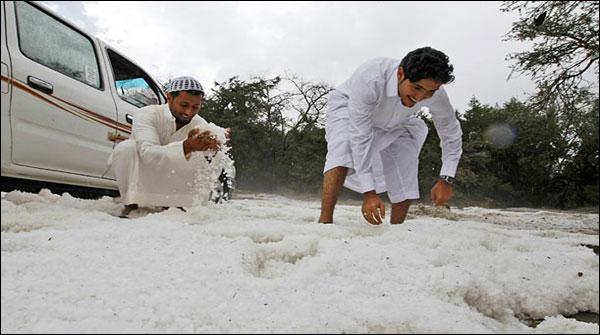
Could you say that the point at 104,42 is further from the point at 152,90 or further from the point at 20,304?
the point at 20,304

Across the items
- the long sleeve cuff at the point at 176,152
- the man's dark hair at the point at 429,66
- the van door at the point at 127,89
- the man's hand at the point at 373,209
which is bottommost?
the man's hand at the point at 373,209

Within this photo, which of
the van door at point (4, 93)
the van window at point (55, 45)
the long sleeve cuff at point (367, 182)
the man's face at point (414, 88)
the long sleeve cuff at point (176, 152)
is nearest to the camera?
the van door at point (4, 93)

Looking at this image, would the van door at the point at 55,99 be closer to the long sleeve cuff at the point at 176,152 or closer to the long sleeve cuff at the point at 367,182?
the long sleeve cuff at the point at 176,152

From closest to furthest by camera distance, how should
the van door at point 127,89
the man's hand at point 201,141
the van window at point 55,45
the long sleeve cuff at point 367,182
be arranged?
1. the van window at point 55,45
2. the van door at point 127,89
3. the man's hand at point 201,141
4. the long sleeve cuff at point 367,182

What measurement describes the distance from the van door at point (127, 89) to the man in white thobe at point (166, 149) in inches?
1.1

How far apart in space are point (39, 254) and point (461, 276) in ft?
2.28

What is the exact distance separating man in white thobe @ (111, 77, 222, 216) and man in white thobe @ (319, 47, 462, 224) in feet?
1.75

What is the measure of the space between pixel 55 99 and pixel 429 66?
0.93 metres

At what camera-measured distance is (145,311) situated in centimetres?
48

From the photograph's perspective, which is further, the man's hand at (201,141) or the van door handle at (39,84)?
the man's hand at (201,141)

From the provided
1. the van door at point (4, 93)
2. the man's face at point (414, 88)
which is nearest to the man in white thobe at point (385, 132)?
the man's face at point (414, 88)

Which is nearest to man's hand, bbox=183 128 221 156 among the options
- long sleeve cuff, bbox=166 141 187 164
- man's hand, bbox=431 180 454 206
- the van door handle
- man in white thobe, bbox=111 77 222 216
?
man in white thobe, bbox=111 77 222 216

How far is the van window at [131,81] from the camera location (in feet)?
2.56

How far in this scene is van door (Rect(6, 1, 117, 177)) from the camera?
0.48m
